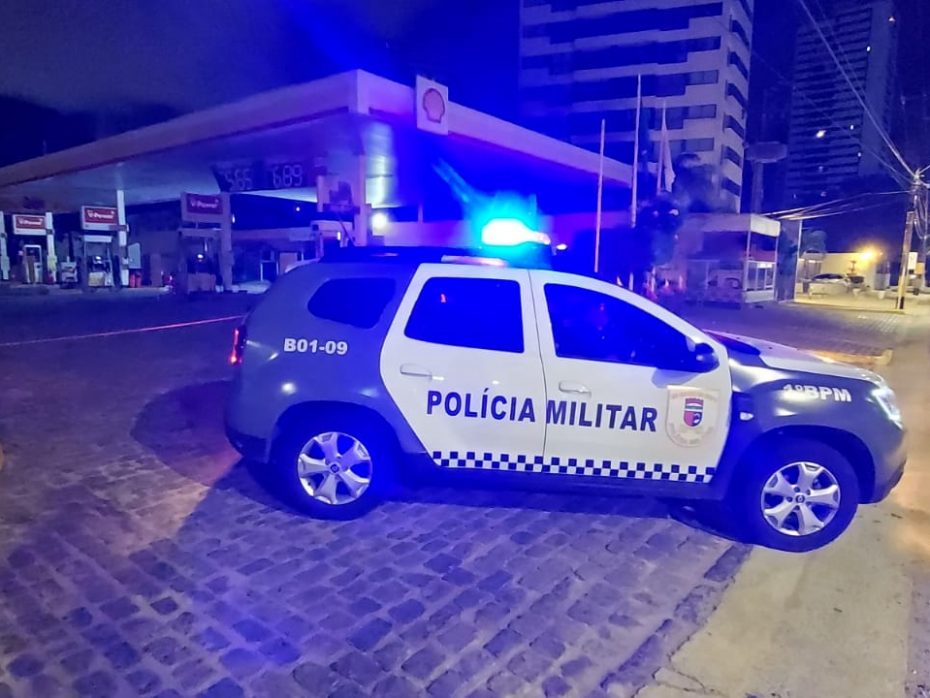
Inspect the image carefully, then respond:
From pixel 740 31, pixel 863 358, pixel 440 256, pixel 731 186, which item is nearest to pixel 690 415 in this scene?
pixel 440 256

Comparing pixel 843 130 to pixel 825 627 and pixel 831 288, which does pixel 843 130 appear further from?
pixel 825 627

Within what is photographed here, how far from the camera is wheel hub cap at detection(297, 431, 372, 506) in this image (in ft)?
15.7

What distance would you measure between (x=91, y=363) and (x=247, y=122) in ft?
21.3

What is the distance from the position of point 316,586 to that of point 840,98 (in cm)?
5702

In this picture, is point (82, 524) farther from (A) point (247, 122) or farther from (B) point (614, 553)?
(A) point (247, 122)

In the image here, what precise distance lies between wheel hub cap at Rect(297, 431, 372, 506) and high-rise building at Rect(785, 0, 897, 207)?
35.2 m

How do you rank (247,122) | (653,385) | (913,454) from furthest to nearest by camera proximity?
(247,122)
(913,454)
(653,385)

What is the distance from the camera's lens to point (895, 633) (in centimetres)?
357

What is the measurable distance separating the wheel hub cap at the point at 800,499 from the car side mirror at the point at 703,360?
853mm

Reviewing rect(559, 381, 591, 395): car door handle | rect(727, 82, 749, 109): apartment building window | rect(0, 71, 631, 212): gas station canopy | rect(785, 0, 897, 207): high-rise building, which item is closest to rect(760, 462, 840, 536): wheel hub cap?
rect(559, 381, 591, 395): car door handle

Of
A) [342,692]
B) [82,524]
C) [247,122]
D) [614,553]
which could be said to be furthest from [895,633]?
[247,122]

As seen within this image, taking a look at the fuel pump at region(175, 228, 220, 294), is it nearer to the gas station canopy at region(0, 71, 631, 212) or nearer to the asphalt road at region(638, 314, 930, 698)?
the gas station canopy at region(0, 71, 631, 212)

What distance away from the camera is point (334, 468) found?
189 inches

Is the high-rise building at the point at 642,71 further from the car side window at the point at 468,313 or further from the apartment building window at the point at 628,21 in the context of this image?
the car side window at the point at 468,313
